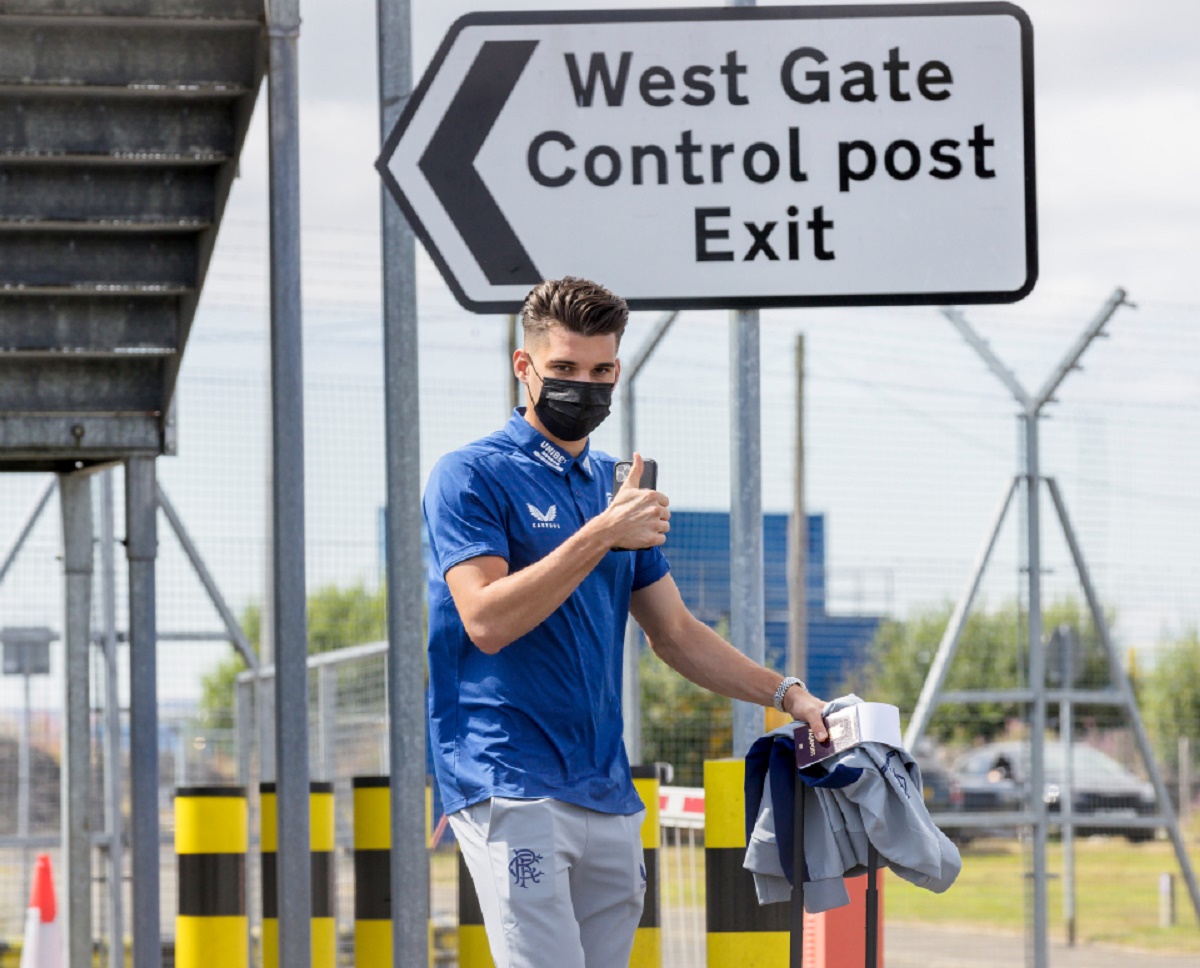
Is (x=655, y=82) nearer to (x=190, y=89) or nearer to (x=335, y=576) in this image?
(x=190, y=89)

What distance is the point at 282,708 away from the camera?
534 centimetres

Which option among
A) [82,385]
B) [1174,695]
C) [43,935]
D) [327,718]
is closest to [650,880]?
[82,385]

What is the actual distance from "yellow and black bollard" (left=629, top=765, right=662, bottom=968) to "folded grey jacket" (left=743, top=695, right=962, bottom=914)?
5.52 feet

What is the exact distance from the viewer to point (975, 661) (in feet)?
59.4

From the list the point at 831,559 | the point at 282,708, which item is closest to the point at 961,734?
the point at 831,559

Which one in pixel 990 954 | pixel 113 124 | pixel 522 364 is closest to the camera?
pixel 522 364

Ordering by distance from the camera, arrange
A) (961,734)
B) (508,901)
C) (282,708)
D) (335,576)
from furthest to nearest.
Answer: (961,734) → (335,576) → (282,708) → (508,901)

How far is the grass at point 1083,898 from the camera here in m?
17.1

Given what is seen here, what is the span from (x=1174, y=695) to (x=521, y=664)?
83.2ft

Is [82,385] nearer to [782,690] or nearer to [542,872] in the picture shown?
[782,690]

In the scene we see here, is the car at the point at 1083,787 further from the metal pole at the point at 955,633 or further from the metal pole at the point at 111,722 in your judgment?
the metal pole at the point at 111,722

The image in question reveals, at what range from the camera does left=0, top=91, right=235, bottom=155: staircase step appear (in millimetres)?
5801

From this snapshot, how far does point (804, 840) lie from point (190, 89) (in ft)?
10.1

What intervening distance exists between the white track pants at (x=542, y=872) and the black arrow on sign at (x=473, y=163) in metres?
1.17
